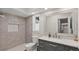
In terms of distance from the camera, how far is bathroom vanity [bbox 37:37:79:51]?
51.4 inches

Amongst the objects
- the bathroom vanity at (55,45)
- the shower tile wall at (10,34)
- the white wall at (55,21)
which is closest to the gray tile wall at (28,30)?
the shower tile wall at (10,34)

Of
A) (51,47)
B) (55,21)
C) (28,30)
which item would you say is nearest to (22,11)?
(28,30)

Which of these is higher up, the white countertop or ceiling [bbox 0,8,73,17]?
ceiling [bbox 0,8,73,17]

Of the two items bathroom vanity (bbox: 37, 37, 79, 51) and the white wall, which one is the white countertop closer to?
bathroom vanity (bbox: 37, 37, 79, 51)

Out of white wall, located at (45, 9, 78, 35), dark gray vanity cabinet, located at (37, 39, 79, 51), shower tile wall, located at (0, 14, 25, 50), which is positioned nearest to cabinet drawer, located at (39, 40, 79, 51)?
dark gray vanity cabinet, located at (37, 39, 79, 51)

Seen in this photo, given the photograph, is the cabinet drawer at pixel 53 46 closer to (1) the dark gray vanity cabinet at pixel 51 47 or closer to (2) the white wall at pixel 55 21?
(1) the dark gray vanity cabinet at pixel 51 47

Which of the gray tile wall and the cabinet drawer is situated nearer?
the cabinet drawer

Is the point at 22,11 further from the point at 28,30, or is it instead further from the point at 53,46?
the point at 53,46

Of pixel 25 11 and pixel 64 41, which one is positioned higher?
pixel 25 11

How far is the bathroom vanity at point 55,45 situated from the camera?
51.4 inches

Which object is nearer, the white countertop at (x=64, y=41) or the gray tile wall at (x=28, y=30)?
the white countertop at (x=64, y=41)

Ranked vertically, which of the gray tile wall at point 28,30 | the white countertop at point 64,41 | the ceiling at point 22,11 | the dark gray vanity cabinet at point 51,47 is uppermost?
the ceiling at point 22,11

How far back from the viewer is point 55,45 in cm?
139
